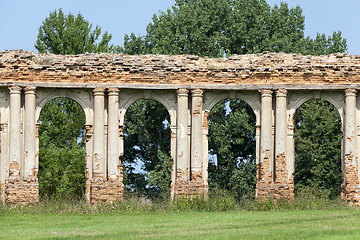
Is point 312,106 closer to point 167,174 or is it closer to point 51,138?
point 167,174

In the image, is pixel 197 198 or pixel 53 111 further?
pixel 53 111

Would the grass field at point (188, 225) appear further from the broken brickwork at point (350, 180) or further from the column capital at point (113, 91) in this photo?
the column capital at point (113, 91)

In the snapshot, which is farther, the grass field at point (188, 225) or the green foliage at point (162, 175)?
the green foliage at point (162, 175)

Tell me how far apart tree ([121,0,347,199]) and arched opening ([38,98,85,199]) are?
4.94 metres

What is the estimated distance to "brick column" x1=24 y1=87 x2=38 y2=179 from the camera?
23484mm

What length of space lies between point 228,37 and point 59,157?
12.2 metres

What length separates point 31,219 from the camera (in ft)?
66.0

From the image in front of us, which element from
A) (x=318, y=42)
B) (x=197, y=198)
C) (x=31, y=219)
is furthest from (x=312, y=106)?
(x=31, y=219)

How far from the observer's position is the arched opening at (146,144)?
33.6 meters

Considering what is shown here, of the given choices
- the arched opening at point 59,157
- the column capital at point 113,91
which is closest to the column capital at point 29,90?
the column capital at point 113,91

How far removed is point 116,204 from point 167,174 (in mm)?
9507

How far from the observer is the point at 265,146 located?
23969 mm

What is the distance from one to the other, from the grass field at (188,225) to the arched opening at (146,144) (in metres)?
11.7

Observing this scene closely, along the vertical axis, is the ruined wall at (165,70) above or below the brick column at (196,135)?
above
